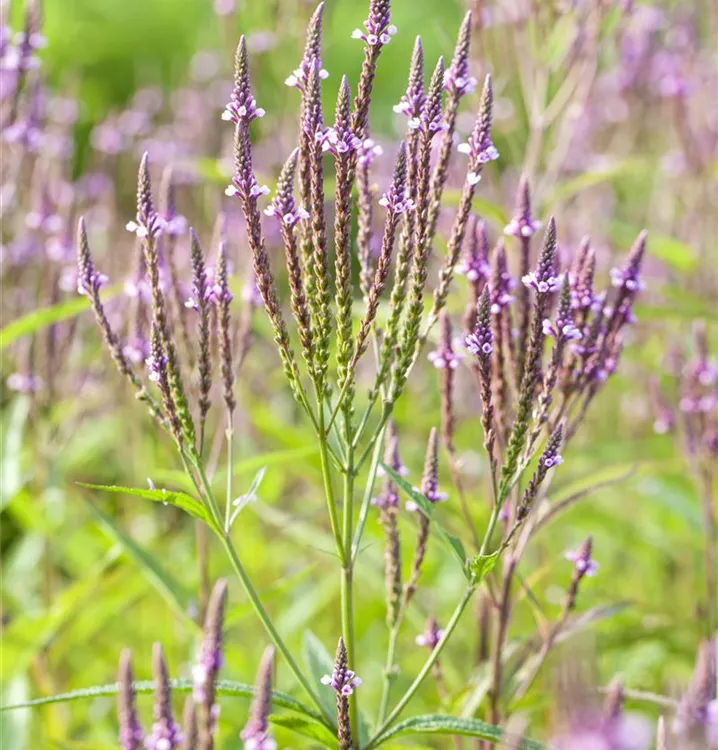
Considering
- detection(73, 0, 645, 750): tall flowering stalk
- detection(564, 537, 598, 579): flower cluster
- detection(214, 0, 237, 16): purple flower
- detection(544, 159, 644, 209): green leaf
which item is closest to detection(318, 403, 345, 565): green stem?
detection(73, 0, 645, 750): tall flowering stalk

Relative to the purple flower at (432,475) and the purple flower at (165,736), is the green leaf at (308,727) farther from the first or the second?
the purple flower at (432,475)

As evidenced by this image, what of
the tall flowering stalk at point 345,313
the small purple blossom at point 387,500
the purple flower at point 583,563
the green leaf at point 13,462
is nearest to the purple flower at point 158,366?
the tall flowering stalk at point 345,313

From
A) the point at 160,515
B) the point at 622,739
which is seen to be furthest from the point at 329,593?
the point at 622,739

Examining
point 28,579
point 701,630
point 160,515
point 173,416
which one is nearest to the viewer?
point 173,416

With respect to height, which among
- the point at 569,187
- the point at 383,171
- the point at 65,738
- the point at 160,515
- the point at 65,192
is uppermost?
the point at 383,171

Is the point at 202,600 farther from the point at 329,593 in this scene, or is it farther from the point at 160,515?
the point at 160,515

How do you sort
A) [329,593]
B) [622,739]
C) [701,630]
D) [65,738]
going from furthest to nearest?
[329,593]
[65,738]
[701,630]
[622,739]

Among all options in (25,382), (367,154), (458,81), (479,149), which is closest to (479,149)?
(479,149)
